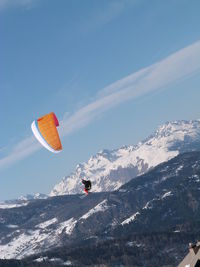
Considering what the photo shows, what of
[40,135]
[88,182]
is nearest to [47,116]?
[40,135]

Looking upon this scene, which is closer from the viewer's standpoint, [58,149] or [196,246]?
[58,149]

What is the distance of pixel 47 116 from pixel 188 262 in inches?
2501

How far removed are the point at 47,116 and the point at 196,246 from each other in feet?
206

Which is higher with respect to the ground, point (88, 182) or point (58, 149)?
point (58, 149)

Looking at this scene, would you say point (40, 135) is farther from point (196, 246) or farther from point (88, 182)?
point (196, 246)

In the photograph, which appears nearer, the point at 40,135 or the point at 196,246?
the point at 40,135

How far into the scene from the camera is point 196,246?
13125cm


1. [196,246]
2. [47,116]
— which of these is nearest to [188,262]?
[196,246]

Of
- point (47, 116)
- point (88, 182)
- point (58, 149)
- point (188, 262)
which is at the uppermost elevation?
point (47, 116)

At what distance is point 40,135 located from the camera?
9338 cm

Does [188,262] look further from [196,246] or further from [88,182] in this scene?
[88,182]

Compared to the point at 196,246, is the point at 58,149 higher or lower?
higher

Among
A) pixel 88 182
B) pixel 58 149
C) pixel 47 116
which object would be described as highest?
pixel 47 116

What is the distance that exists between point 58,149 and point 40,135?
6.45 m
